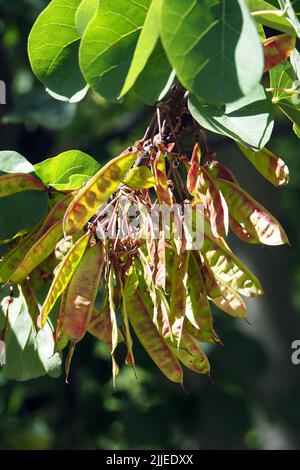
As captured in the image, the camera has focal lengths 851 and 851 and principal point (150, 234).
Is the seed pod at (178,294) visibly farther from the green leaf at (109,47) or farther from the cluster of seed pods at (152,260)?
the green leaf at (109,47)

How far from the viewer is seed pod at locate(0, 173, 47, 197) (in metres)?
1.15

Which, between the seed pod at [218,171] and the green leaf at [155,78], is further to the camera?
the seed pod at [218,171]

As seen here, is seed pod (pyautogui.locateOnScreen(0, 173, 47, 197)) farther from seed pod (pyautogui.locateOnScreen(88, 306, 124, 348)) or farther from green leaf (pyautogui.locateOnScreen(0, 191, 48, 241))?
seed pod (pyautogui.locateOnScreen(88, 306, 124, 348))

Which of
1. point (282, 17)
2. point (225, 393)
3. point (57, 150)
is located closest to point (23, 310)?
point (282, 17)

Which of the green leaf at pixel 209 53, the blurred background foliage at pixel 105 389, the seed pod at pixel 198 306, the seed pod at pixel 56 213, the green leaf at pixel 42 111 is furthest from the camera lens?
the blurred background foliage at pixel 105 389

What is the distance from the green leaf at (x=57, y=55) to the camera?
3.66 ft

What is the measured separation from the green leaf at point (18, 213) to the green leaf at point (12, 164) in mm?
39

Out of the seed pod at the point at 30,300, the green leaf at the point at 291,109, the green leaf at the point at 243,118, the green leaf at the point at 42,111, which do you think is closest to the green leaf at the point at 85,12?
the green leaf at the point at 243,118

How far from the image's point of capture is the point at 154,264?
956 mm

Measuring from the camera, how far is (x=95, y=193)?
1.02m

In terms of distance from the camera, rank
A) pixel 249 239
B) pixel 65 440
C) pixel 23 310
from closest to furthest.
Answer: pixel 249 239, pixel 23 310, pixel 65 440

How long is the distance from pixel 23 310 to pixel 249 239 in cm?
35

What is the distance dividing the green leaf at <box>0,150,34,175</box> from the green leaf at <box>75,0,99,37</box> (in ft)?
0.79
